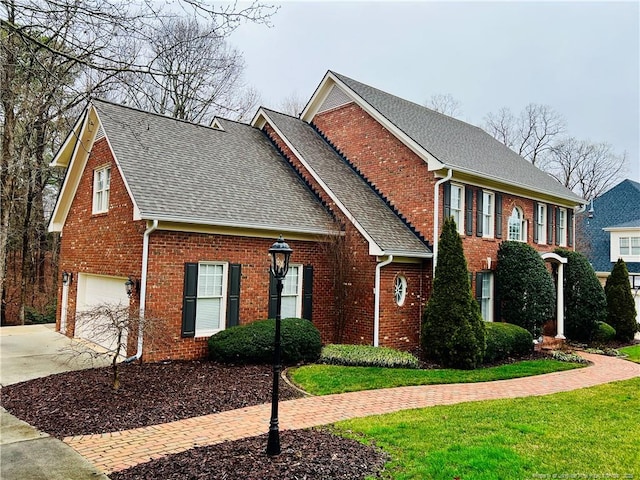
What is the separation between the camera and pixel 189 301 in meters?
10.8

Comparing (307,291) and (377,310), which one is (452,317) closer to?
(377,310)

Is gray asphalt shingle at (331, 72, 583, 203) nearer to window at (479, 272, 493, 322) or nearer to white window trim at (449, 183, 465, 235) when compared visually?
white window trim at (449, 183, 465, 235)

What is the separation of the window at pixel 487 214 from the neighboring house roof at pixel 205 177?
528cm

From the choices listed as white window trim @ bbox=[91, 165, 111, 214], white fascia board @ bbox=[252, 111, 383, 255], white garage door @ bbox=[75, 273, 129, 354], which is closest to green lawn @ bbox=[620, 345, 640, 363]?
white fascia board @ bbox=[252, 111, 383, 255]

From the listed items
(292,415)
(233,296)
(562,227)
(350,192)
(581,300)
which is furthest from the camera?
(562,227)

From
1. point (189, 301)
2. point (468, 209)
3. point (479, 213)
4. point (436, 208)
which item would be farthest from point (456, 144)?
point (189, 301)

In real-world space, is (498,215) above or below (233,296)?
above

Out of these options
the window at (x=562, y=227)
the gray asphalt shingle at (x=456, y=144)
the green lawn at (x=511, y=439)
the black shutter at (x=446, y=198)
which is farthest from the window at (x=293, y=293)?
the window at (x=562, y=227)

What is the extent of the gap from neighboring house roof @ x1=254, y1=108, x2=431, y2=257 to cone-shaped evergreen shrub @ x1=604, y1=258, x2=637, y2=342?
10.1 metres

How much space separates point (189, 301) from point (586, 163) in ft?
150

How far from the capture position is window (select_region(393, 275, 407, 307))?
43.5 feet

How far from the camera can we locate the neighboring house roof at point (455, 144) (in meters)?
14.6

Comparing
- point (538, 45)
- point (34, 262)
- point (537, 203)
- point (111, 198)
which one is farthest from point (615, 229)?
point (34, 262)

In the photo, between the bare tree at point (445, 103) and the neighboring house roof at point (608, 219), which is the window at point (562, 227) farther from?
the bare tree at point (445, 103)
